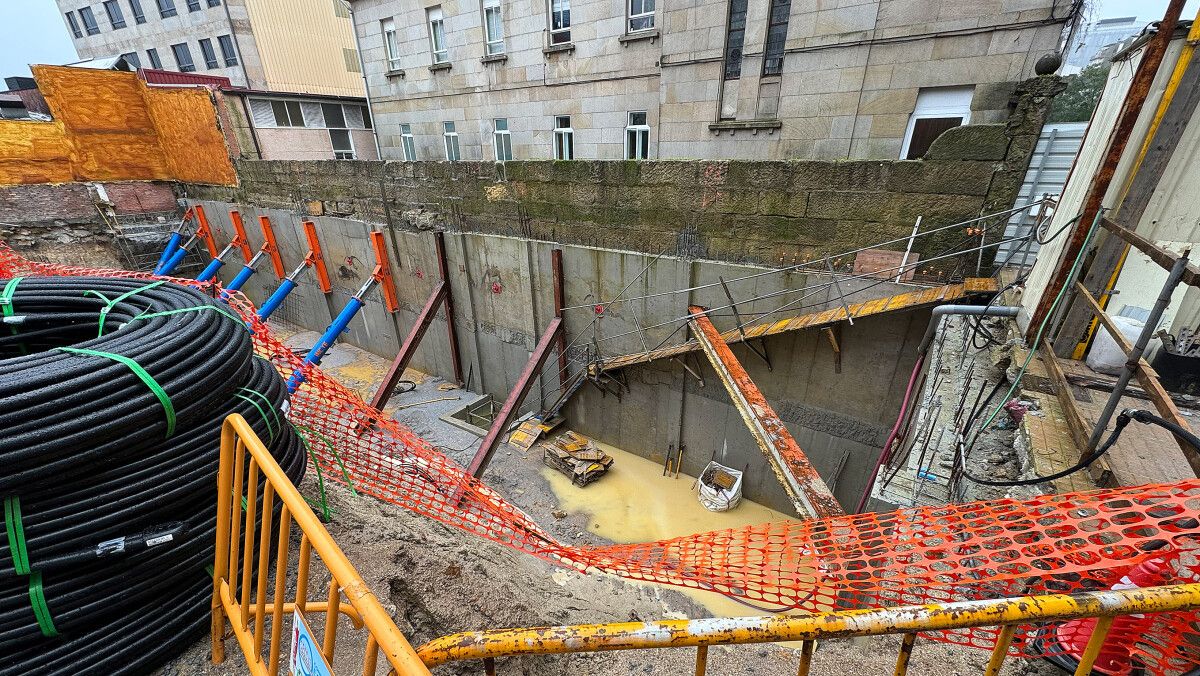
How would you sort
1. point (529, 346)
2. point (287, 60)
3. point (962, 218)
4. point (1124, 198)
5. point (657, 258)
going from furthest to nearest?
point (287, 60) < point (529, 346) < point (657, 258) < point (962, 218) < point (1124, 198)

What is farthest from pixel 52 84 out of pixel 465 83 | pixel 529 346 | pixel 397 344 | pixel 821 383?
pixel 821 383

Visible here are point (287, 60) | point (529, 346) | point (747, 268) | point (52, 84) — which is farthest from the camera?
point (287, 60)

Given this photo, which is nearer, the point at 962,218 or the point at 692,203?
the point at 962,218

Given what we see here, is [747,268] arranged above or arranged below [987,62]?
below

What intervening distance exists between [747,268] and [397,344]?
9166mm

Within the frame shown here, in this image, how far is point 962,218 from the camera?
500 cm

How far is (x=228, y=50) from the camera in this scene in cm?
2197

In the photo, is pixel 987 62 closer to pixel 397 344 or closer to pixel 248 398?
pixel 248 398

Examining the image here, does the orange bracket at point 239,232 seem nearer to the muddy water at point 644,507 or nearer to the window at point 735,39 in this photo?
the muddy water at point 644,507

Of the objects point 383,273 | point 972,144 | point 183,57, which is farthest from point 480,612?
point 183,57

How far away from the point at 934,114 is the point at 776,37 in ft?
10.2

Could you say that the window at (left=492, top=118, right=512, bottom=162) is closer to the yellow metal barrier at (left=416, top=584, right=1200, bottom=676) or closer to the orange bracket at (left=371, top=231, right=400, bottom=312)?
the orange bracket at (left=371, top=231, right=400, bottom=312)

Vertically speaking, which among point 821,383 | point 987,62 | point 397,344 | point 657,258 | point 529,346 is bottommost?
point 397,344

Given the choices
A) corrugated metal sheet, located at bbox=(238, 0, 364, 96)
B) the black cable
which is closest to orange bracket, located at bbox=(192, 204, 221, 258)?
corrugated metal sheet, located at bbox=(238, 0, 364, 96)
